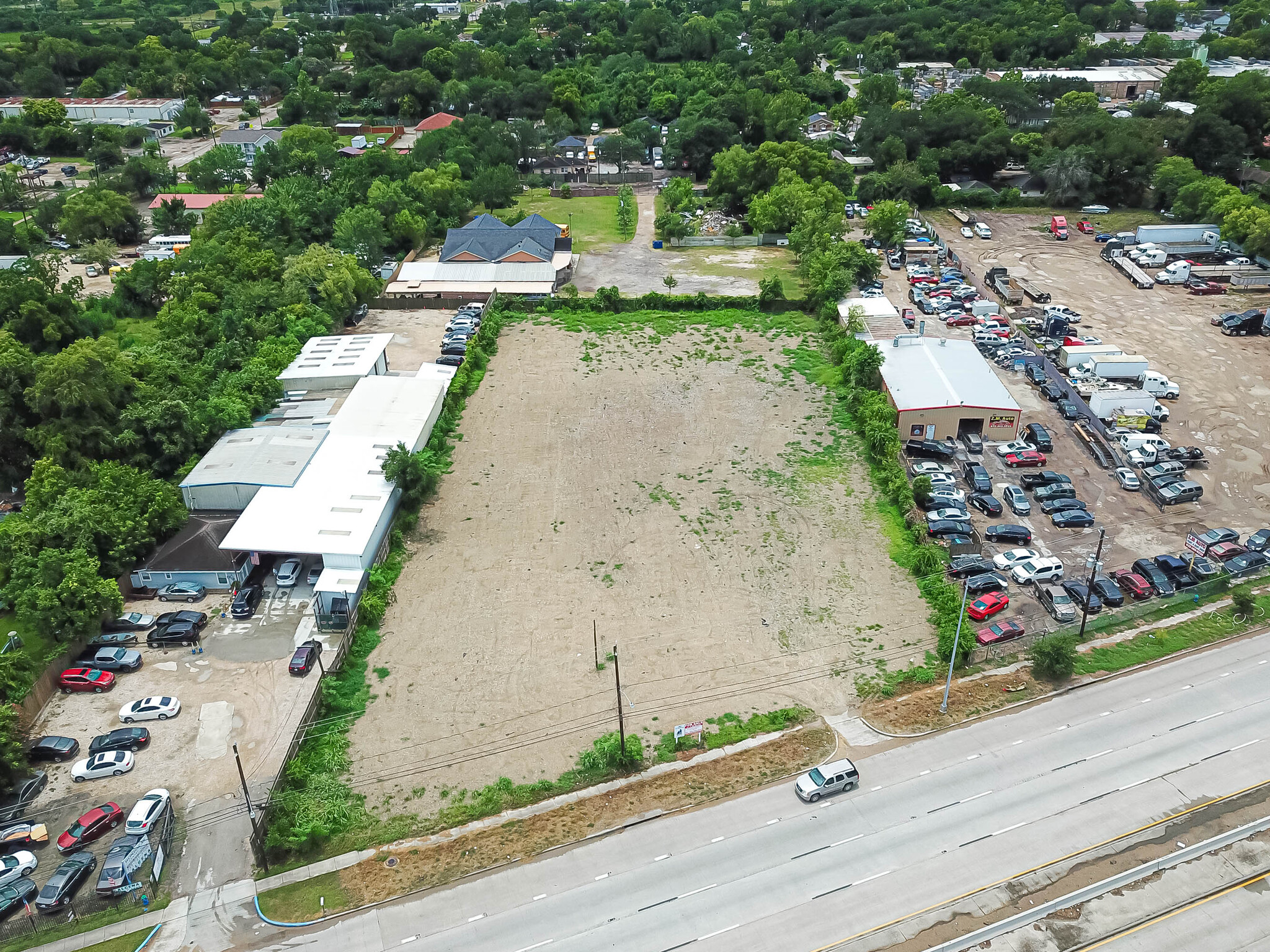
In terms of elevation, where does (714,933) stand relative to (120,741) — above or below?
above

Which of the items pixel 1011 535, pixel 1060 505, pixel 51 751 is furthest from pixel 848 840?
pixel 51 751

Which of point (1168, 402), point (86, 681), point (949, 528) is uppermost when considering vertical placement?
point (949, 528)

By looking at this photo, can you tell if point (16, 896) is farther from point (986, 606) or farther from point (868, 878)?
point (986, 606)

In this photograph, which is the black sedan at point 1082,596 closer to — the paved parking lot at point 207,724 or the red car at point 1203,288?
the paved parking lot at point 207,724

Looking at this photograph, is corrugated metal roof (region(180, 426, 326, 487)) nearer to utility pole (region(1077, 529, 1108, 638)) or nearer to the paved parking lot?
the paved parking lot

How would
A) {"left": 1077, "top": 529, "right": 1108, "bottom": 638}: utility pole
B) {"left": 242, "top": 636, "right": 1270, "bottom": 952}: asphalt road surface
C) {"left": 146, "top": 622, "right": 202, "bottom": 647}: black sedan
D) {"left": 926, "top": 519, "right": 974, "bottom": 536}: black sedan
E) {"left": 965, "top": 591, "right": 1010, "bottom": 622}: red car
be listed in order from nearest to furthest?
{"left": 242, "top": 636, "right": 1270, "bottom": 952}: asphalt road surface
{"left": 1077, "top": 529, "right": 1108, "bottom": 638}: utility pole
{"left": 146, "top": 622, "right": 202, "bottom": 647}: black sedan
{"left": 965, "top": 591, "right": 1010, "bottom": 622}: red car
{"left": 926, "top": 519, "right": 974, "bottom": 536}: black sedan

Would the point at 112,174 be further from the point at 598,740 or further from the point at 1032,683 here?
the point at 1032,683

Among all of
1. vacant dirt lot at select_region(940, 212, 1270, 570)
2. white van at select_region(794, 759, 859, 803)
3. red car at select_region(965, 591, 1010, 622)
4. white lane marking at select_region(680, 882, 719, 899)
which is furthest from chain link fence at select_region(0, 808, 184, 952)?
vacant dirt lot at select_region(940, 212, 1270, 570)

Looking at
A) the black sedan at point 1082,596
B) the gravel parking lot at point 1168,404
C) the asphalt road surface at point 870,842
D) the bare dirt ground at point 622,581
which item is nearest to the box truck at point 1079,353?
the gravel parking lot at point 1168,404
